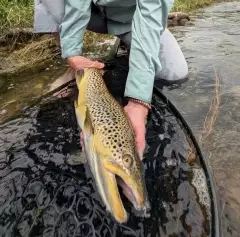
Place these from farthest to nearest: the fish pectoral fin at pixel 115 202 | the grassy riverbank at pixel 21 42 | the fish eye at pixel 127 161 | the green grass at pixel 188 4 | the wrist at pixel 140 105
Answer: the green grass at pixel 188 4 < the grassy riverbank at pixel 21 42 < the wrist at pixel 140 105 < the fish eye at pixel 127 161 < the fish pectoral fin at pixel 115 202

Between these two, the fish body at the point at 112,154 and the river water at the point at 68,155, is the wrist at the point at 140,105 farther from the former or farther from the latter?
the river water at the point at 68,155

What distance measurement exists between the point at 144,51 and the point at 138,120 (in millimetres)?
485

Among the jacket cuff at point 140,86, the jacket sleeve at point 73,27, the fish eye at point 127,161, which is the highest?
the jacket sleeve at point 73,27

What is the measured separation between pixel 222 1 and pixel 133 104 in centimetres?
858

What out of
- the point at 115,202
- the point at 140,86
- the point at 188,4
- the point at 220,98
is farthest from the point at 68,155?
the point at 188,4

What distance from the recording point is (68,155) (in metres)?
2.32

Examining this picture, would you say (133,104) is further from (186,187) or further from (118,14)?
(118,14)

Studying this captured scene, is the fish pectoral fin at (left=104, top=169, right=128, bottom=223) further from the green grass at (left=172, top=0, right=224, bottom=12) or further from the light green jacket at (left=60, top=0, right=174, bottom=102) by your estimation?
the green grass at (left=172, top=0, right=224, bottom=12)

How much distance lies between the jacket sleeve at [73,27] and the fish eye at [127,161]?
1.47 m

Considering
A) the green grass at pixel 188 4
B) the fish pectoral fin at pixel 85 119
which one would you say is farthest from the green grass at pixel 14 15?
the green grass at pixel 188 4

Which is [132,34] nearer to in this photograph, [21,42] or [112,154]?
[112,154]

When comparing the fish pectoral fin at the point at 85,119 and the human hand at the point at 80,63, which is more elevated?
the human hand at the point at 80,63

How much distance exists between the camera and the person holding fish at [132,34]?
7.70ft

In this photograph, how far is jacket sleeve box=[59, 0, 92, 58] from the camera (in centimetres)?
298
